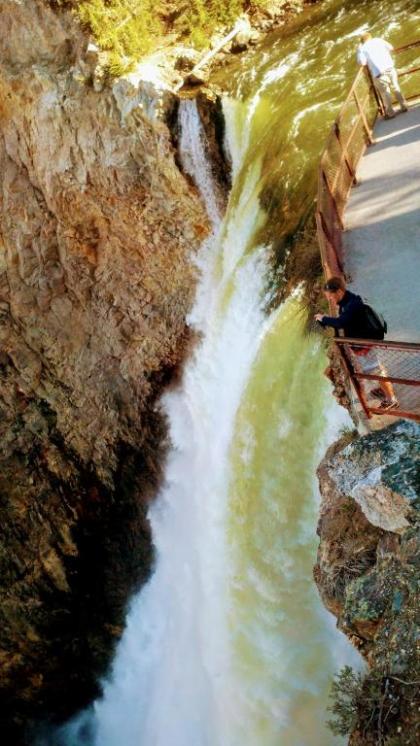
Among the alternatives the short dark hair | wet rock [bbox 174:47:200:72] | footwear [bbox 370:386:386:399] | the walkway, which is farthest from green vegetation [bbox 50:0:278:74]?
footwear [bbox 370:386:386:399]

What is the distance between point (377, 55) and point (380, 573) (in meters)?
8.06

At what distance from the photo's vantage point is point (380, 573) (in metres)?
6.34

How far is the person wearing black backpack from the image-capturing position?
6.17m

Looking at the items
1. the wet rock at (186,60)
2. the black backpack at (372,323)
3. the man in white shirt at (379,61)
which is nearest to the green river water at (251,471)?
the wet rock at (186,60)

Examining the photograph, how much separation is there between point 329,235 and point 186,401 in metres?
6.97

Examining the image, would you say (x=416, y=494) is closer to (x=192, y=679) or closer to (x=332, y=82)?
(x=192, y=679)

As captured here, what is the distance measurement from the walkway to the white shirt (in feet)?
3.25

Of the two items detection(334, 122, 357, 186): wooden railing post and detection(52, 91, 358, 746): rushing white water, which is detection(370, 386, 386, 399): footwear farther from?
detection(334, 122, 357, 186): wooden railing post

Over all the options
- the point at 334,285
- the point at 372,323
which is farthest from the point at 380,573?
the point at 334,285

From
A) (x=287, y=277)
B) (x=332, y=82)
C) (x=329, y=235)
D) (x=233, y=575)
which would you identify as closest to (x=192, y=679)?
(x=233, y=575)

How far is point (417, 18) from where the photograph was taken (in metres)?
13.7

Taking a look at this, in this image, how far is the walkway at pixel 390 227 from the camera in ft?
25.2

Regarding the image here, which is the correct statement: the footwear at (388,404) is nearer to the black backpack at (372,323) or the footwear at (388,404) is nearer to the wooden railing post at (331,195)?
the black backpack at (372,323)

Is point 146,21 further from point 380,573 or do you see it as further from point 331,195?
point 380,573
